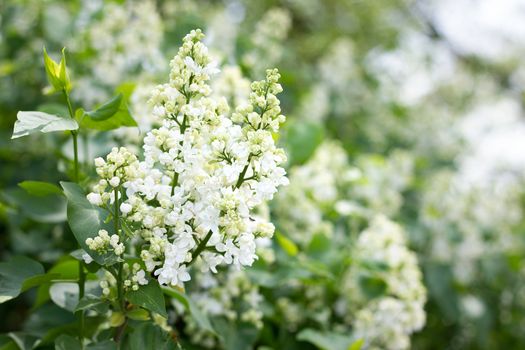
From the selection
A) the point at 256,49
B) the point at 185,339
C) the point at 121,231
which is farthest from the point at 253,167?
the point at 256,49

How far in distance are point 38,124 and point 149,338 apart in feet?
1.68

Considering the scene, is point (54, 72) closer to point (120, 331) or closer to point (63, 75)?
point (63, 75)

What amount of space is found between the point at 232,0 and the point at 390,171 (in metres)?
2.42

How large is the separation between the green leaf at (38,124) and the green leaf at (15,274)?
13.1 inches

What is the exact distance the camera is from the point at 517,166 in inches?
195

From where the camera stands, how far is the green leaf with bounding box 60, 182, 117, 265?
3.77 feet

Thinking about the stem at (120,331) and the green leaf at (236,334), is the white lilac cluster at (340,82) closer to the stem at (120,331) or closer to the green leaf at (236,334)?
the green leaf at (236,334)

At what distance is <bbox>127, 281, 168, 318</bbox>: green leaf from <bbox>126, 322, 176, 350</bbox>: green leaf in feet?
0.42

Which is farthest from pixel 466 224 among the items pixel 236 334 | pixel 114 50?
pixel 114 50

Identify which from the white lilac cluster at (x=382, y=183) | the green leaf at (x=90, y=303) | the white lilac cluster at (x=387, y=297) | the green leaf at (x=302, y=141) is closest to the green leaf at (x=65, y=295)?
the green leaf at (x=90, y=303)

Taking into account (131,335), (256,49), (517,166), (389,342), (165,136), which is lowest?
(131,335)

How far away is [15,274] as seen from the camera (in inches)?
51.4

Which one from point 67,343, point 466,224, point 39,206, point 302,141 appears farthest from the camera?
point 466,224

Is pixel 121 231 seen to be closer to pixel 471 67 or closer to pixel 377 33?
pixel 377 33
